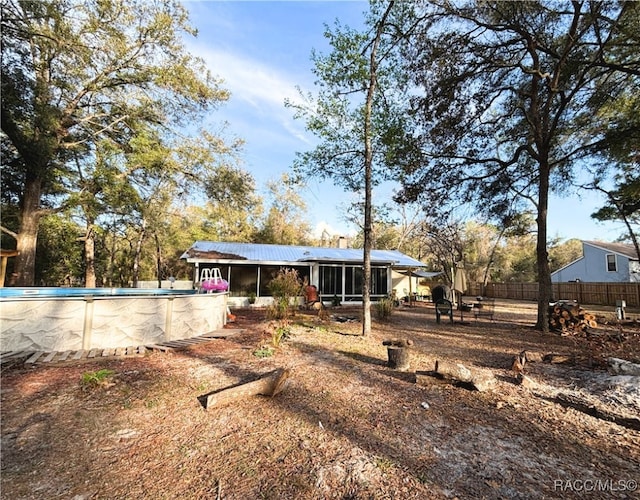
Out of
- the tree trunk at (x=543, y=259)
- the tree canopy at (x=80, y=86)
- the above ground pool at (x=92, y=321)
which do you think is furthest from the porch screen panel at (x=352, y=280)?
the tree canopy at (x=80, y=86)

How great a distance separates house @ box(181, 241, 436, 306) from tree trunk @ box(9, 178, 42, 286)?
5.39 meters

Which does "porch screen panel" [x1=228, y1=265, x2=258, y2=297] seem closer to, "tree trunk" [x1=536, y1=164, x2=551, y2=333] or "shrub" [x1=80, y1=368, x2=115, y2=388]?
"shrub" [x1=80, y1=368, x2=115, y2=388]

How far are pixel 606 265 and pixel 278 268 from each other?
85.1 ft

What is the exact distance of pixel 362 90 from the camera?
840 centimetres

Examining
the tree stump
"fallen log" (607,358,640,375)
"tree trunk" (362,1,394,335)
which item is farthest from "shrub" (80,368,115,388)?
"fallen log" (607,358,640,375)

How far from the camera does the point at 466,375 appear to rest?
4.17 meters

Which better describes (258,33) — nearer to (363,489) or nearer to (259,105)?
(259,105)

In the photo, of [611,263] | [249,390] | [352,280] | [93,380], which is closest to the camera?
[249,390]

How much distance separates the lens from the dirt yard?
2.18m

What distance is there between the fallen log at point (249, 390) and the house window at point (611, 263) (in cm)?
2978

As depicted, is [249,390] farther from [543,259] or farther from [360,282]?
[360,282]

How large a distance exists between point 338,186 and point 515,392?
23.4 ft

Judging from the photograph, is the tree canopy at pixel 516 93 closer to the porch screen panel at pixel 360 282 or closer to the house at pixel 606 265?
the porch screen panel at pixel 360 282

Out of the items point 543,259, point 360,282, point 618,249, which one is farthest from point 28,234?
point 618,249
